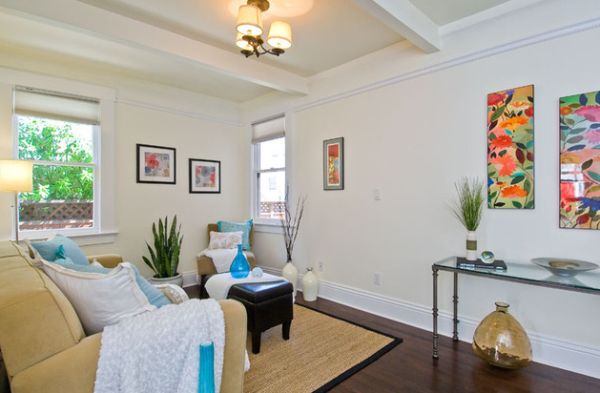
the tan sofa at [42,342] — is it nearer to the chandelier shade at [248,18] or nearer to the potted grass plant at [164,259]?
the chandelier shade at [248,18]

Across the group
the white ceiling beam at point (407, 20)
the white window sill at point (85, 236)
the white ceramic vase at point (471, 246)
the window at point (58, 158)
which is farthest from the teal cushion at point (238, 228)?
the white ceiling beam at point (407, 20)

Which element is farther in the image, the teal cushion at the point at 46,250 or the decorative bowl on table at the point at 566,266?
the teal cushion at the point at 46,250

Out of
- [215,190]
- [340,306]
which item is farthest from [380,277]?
[215,190]

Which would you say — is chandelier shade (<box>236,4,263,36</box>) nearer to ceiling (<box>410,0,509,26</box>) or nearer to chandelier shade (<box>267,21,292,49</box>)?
chandelier shade (<box>267,21,292,49</box>)

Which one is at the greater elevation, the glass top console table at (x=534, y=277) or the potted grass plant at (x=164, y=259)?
the glass top console table at (x=534, y=277)

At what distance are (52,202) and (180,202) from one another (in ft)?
4.36

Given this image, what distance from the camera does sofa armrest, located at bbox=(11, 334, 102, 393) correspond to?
106 cm

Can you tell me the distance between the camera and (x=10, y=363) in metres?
1.07

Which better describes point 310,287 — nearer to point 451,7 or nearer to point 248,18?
point 248,18

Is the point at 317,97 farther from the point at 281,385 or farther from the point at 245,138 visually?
the point at 281,385

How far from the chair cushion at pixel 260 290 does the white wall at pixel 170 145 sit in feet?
6.30

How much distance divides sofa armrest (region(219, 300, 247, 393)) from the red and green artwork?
2.21 meters

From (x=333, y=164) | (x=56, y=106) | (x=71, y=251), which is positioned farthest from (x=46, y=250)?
(x=333, y=164)

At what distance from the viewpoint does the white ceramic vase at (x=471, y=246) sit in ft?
7.75
